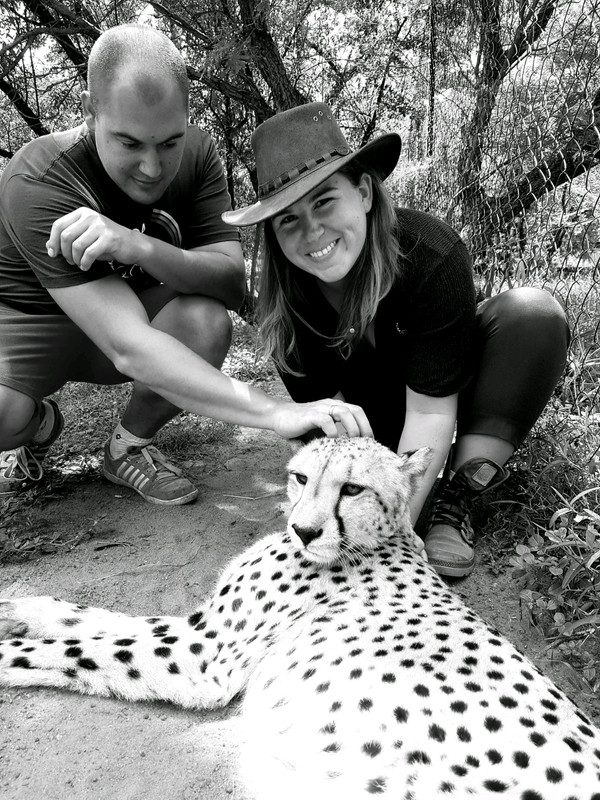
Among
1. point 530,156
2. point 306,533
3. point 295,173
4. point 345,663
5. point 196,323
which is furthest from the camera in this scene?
point 530,156

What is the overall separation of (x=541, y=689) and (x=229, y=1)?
480cm

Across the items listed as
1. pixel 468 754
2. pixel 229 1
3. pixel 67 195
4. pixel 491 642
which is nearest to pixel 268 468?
pixel 67 195

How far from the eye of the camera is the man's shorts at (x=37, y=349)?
8.44 feet

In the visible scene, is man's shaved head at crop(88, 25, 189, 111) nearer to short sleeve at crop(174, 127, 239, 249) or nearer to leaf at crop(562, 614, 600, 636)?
short sleeve at crop(174, 127, 239, 249)

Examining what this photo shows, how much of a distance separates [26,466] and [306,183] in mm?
1769

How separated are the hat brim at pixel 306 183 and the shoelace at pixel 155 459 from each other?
1161 millimetres

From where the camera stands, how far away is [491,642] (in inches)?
63.1

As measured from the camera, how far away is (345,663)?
163cm

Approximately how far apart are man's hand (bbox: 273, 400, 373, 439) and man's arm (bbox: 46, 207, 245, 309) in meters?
0.77

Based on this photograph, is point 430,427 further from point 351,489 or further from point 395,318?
point 351,489

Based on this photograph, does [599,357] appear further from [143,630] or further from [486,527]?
[143,630]

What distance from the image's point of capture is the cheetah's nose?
1.81 meters

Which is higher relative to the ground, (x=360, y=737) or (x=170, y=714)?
(x=360, y=737)

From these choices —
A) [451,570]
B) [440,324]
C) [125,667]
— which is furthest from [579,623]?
[125,667]
